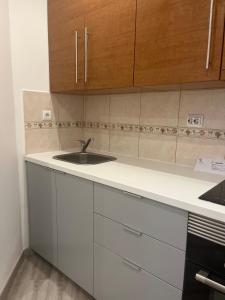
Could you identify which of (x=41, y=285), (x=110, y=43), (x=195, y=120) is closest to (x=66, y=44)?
(x=110, y=43)

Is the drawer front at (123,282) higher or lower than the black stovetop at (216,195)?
lower

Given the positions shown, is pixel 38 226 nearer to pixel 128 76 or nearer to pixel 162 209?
pixel 162 209

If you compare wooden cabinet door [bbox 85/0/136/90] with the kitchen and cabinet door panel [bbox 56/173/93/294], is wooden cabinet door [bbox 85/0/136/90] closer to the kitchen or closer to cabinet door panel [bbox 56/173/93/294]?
the kitchen

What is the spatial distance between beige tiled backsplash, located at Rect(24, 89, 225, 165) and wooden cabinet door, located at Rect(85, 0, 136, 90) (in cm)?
38

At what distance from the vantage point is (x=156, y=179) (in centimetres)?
120

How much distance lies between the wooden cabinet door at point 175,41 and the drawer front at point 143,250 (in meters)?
0.76

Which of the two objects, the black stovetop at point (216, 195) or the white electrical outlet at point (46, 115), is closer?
the black stovetop at point (216, 195)

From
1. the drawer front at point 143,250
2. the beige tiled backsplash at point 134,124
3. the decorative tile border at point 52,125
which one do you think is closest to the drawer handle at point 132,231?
the drawer front at point 143,250

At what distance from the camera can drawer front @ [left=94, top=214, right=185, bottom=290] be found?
0.96 m

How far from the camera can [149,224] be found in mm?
1046

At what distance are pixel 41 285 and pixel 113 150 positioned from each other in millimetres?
1117

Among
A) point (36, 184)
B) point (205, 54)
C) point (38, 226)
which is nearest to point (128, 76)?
point (205, 54)

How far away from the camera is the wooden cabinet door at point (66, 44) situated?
1541mm

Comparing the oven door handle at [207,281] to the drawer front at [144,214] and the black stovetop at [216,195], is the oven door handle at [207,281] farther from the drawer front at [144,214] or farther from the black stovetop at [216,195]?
the black stovetop at [216,195]
